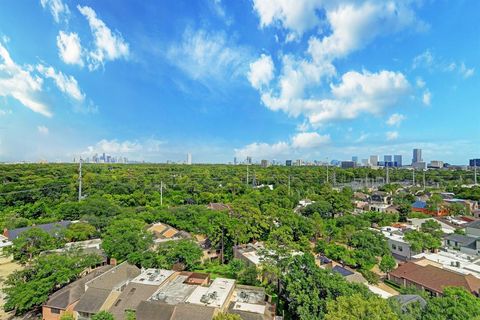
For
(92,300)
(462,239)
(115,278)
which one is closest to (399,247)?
(462,239)

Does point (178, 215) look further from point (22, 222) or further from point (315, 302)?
point (315, 302)

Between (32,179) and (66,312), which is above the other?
(32,179)

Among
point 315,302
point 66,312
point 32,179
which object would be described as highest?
point 32,179

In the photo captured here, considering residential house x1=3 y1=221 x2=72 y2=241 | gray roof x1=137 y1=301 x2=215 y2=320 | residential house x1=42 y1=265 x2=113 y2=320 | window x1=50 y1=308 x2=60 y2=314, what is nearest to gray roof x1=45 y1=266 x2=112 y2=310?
residential house x1=42 y1=265 x2=113 y2=320

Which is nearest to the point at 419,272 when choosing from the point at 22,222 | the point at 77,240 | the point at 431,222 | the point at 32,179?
the point at 431,222

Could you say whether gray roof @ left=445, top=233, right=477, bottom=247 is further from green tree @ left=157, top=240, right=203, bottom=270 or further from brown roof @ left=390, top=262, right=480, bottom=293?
green tree @ left=157, top=240, right=203, bottom=270

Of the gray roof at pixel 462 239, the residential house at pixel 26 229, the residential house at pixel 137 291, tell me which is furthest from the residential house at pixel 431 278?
the residential house at pixel 26 229
